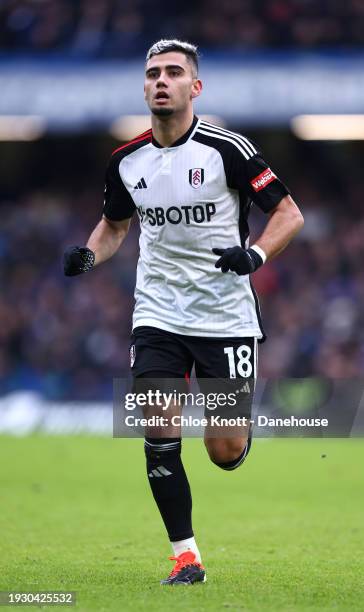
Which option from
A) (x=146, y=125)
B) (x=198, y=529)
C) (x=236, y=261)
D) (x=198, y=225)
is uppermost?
(x=146, y=125)

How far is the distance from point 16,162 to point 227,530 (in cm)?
1793

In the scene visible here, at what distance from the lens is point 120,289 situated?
22188 millimetres

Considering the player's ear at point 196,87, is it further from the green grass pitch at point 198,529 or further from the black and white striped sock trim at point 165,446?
the green grass pitch at point 198,529

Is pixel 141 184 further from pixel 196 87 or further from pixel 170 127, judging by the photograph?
pixel 196 87

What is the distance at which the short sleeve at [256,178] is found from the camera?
618 cm

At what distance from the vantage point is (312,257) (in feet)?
71.5

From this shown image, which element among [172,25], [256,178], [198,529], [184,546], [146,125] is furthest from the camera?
[146,125]

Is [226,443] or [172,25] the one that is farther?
[172,25]

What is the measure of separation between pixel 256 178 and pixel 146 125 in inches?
713

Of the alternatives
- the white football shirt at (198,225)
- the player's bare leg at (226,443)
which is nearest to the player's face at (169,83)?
the white football shirt at (198,225)

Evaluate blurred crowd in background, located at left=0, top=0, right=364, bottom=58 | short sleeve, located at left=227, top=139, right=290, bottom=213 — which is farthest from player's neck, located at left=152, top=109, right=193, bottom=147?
blurred crowd in background, located at left=0, top=0, right=364, bottom=58

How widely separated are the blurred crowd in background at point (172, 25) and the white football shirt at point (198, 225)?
16.1 m

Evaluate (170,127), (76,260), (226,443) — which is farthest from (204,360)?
(170,127)

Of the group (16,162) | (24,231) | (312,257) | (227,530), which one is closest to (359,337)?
(312,257)
